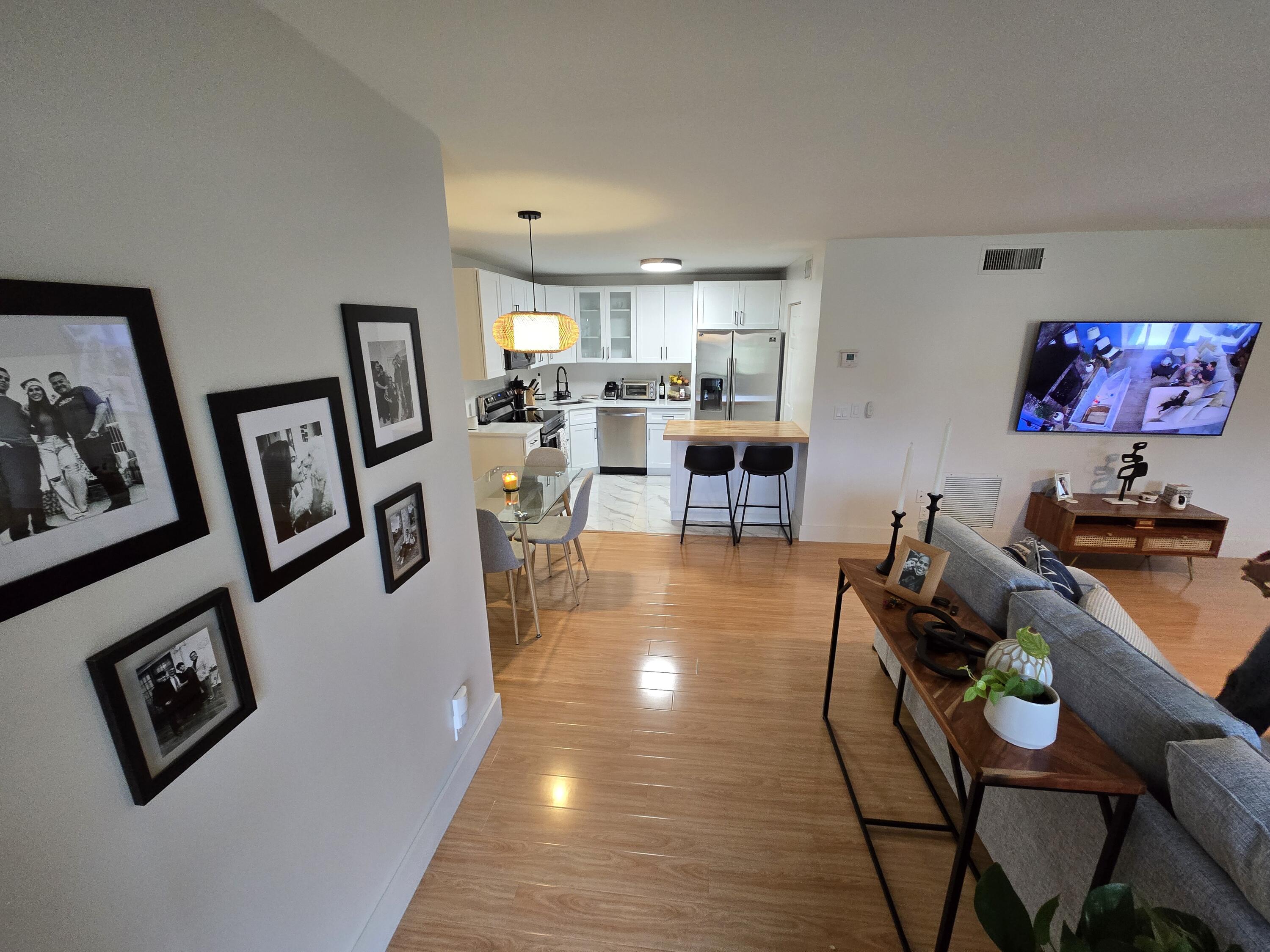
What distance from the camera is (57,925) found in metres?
0.71

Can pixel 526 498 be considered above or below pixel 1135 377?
below

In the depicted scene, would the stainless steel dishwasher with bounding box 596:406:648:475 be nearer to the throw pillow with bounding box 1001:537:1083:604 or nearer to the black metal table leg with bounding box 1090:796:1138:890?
the throw pillow with bounding box 1001:537:1083:604

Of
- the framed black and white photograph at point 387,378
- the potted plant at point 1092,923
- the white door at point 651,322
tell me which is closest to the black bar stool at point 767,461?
the white door at point 651,322

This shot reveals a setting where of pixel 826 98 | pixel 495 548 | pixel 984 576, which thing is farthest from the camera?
pixel 495 548

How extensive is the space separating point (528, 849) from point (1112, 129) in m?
3.13

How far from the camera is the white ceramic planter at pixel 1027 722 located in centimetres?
115

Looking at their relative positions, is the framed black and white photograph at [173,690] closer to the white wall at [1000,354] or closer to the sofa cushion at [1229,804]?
the sofa cushion at [1229,804]

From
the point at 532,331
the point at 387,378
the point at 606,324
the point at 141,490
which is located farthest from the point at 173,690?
the point at 606,324

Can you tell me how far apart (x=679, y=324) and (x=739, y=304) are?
81 centimetres

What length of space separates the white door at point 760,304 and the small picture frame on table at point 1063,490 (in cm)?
290

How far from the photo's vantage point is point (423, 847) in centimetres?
172

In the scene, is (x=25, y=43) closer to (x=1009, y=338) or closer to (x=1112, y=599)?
(x=1112, y=599)

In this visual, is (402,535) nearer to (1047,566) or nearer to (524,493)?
(524,493)

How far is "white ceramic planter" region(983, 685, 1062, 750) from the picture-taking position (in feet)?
3.77
